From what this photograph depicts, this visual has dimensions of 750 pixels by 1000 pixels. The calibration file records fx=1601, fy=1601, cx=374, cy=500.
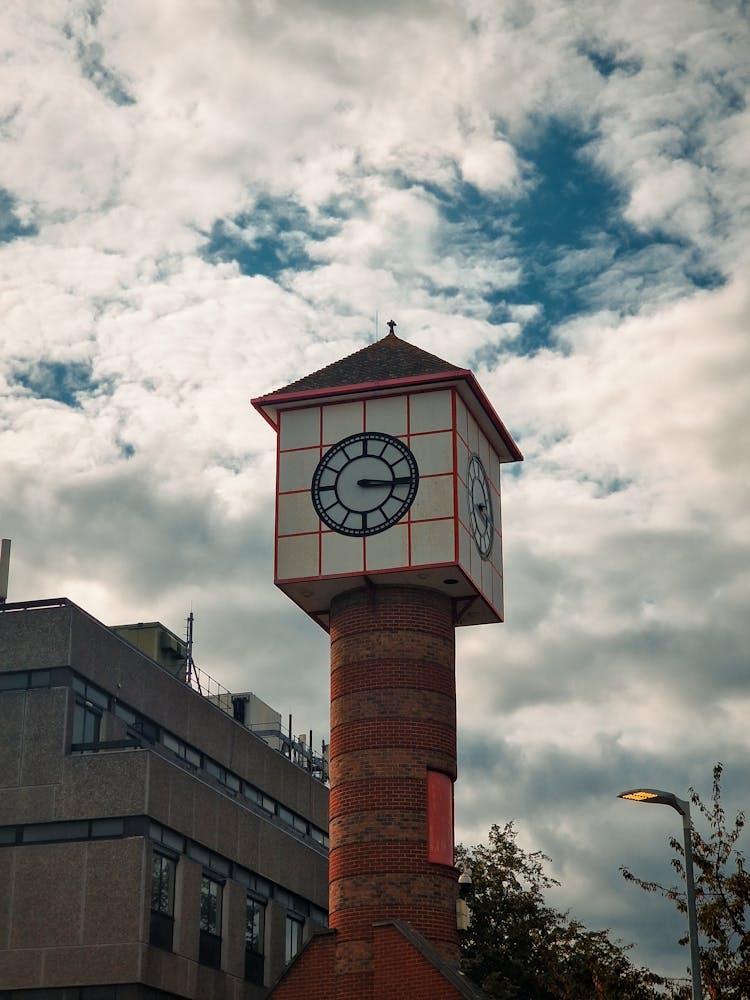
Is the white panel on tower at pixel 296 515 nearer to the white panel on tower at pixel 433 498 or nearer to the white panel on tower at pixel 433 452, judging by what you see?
the white panel on tower at pixel 433 498

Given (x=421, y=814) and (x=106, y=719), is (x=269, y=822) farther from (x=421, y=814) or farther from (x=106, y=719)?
(x=421, y=814)

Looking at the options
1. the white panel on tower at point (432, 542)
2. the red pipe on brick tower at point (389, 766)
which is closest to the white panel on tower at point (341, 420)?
the white panel on tower at point (432, 542)

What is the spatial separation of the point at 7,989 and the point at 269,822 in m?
11.6

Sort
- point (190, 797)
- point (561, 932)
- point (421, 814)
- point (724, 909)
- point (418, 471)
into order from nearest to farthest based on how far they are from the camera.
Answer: point (724, 909) → point (421, 814) → point (418, 471) → point (190, 797) → point (561, 932)

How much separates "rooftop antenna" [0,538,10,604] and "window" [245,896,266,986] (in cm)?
1184

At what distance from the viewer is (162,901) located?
4269 cm

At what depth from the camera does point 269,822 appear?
166 ft

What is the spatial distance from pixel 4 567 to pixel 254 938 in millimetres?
13721

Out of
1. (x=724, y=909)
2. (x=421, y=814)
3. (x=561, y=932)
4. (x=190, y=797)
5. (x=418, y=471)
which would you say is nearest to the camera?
(x=724, y=909)

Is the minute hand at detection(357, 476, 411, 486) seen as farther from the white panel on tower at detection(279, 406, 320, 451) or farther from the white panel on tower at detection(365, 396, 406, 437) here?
the white panel on tower at detection(279, 406, 320, 451)

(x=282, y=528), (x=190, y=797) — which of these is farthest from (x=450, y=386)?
(x=190, y=797)

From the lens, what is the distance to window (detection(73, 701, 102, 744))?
44.5 metres

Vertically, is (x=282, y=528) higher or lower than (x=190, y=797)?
higher

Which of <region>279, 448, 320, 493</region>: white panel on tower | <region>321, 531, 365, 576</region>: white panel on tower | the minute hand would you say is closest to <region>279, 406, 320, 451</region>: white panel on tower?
<region>279, 448, 320, 493</region>: white panel on tower
